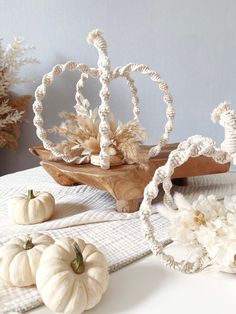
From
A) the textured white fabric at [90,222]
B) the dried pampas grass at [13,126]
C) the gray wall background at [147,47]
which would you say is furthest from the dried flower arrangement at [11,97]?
the textured white fabric at [90,222]

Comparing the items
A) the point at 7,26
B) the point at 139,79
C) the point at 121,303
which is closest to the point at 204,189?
the point at 121,303

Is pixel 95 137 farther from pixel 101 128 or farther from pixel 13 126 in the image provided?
pixel 13 126

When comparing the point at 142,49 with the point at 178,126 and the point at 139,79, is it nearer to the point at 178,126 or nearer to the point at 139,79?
the point at 139,79

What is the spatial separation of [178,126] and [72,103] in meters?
0.48

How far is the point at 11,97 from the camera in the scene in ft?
5.52

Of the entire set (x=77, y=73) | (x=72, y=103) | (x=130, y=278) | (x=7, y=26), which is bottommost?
(x=130, y=278)

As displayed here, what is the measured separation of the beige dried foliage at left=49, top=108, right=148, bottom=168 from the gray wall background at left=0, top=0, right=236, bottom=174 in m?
0.71

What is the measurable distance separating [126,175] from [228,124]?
0.87ft

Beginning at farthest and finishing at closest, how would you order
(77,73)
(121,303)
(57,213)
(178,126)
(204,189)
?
(77,73)
(178,126)
(204,189)
(57,213)
(121,303)

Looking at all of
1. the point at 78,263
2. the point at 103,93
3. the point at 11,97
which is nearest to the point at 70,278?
the point at 78,263

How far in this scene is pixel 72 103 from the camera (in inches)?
67.1

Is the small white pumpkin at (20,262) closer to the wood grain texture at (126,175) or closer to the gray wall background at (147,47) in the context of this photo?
the wood grain texture at (126,175)

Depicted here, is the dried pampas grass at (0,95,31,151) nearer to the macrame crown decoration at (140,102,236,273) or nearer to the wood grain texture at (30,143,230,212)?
the wood grain texture at (30,143,230,212)

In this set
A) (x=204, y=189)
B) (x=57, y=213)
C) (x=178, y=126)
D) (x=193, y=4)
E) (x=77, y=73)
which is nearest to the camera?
(x=57, y=213)
